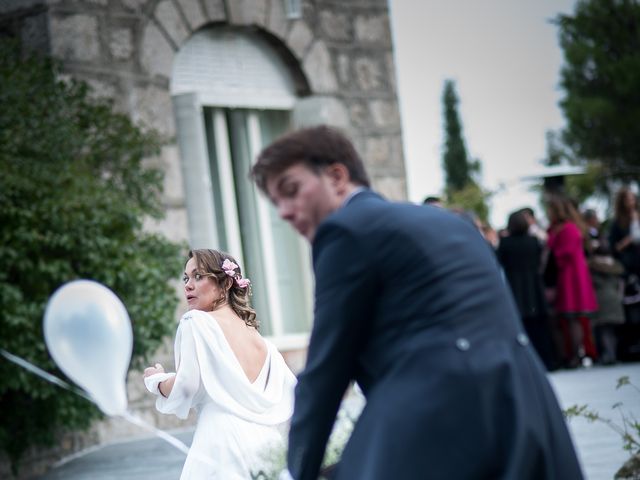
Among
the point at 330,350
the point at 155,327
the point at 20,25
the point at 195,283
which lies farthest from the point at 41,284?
the point at 330,350

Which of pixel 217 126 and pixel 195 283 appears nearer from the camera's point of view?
pixel 195 283

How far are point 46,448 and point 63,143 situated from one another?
2167 mm

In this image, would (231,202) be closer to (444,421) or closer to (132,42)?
(132,42)

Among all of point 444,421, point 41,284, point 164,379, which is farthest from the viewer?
point 41,284

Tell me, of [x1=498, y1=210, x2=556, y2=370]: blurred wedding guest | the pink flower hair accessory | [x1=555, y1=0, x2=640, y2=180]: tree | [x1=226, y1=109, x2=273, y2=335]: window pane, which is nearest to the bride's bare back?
the pink flower hair accessory

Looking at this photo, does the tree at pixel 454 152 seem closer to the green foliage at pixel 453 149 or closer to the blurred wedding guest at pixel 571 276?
the green foliage at pixel 453 149

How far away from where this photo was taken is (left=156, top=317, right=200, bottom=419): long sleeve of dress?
5043 millimetres

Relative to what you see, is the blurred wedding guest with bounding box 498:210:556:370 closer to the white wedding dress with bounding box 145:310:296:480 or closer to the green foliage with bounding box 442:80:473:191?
the white wedding dress with bounding box 145:310:296:480

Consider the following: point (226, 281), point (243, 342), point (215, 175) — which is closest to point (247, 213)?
point (215, 175)

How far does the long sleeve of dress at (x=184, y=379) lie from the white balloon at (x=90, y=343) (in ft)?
2.53

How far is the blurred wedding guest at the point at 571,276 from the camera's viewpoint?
44.3 feet

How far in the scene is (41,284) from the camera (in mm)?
8594

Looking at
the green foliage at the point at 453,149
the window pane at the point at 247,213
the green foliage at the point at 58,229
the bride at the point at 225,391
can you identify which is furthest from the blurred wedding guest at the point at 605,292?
the green foliage at the point at 453,149

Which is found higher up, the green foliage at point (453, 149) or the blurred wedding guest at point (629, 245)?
the green foliage at point (453, 149)
